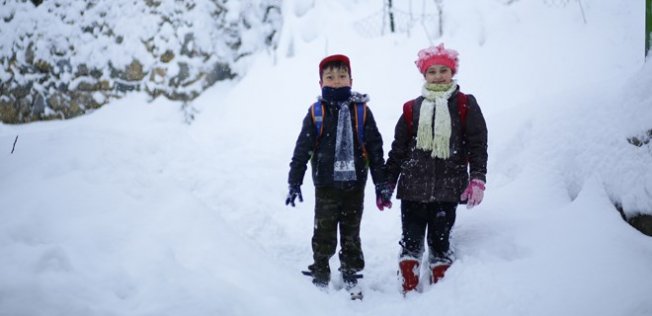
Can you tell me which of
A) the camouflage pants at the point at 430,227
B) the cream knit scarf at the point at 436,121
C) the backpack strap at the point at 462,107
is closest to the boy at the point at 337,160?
the camouflage pants at the point at 430,227

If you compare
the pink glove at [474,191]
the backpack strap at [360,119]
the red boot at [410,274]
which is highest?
the backpack strap at [360,119]

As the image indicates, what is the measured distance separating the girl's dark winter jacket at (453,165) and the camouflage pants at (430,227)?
0.41 ft

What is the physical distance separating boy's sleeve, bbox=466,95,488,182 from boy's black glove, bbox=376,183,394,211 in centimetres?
57

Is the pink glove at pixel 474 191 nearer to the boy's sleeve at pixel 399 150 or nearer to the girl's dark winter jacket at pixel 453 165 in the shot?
the girl's dark winter jacket at pixel 453 165

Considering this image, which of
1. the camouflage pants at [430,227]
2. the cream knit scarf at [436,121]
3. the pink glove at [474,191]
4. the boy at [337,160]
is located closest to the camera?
the pink glove at [474,191]

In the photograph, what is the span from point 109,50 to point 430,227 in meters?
7.46

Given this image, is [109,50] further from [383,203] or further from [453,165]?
[453,165]

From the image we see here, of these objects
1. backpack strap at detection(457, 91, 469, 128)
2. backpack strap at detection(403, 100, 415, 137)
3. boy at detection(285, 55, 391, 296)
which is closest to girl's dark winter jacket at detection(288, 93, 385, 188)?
boy at detection(285, 55, 391, 296)

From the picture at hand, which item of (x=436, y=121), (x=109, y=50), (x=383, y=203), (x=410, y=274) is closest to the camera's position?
(x=436, y=121)

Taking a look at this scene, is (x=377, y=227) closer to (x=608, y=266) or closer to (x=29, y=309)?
(x=608, y=266)

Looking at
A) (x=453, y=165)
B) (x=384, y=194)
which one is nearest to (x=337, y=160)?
(x=384, y=194)

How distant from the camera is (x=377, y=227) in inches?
160

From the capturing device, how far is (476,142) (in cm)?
258

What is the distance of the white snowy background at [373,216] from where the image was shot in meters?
1.88
